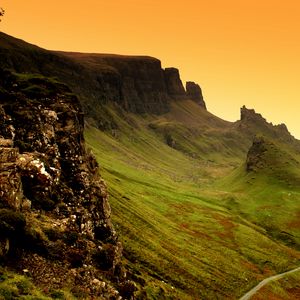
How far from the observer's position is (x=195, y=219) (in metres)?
174

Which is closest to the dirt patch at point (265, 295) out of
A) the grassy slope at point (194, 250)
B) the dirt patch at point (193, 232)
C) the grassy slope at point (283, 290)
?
the grassy slope at point (283, 290)

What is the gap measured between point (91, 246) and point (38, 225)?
8771 millimetres

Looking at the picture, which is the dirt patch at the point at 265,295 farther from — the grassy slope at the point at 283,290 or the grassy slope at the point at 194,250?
the grassy slope at the point at 194,250

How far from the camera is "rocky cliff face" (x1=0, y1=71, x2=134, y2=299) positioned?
3453 cm

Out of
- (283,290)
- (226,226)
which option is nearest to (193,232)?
(226,226)

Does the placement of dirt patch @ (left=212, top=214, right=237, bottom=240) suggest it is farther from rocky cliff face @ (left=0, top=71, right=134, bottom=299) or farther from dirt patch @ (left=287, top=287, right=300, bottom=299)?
rocky cliff face @ (left=0, top=71, right=134, bottom=299)

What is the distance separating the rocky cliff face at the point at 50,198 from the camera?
3453cm

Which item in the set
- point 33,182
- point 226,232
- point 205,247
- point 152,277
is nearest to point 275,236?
point 226,232

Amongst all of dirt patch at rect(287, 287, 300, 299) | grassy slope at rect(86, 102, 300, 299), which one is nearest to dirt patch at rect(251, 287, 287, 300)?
grassy slope at rect(86, 102, 300, 299)

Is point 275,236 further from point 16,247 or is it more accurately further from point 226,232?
point 16,247

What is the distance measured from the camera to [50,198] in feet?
150

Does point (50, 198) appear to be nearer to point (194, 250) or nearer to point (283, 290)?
point (194, 250)

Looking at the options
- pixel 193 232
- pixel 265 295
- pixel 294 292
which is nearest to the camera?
pixel 265 295

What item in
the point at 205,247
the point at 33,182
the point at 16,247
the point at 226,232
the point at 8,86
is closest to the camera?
the point at 16,247
